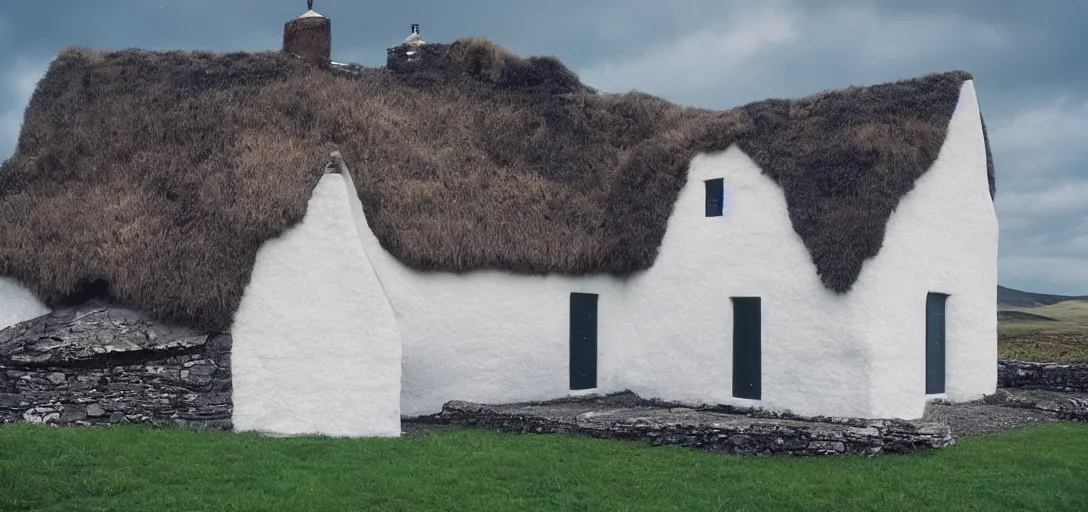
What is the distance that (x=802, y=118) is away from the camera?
16.0 m

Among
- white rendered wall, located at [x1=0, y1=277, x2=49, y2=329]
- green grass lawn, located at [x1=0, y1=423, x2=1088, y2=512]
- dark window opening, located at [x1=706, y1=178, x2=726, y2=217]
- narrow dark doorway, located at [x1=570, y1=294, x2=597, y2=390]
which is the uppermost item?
dark window opening, located at [x1=706, y1=178, x2=726, y2=217]

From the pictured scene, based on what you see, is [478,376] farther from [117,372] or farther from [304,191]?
[117,372]

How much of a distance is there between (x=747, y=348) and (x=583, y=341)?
Answer: 3.12 m

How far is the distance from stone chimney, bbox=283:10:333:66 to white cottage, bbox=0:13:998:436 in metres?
0.09

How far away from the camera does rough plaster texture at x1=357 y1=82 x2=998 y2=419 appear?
14523mm

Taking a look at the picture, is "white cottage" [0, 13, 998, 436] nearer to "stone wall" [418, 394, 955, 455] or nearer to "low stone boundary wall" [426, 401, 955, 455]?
"stone wall" [418, 394, 955, 455]

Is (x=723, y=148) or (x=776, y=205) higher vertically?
(x=723, y=148)

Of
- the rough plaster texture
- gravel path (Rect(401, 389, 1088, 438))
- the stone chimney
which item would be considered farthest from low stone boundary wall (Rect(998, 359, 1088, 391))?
the stone chimney

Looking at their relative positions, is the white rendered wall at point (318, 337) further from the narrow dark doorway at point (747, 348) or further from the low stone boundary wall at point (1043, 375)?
the low stone boundary wall at point (1043, 375)

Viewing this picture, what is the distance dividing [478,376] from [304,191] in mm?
4519

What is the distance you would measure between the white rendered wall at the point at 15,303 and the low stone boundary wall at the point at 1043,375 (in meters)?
18.2

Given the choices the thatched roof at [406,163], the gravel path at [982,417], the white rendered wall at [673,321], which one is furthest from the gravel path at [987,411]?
the thatched roof at [406,163]

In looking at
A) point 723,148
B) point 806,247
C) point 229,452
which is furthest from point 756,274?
point 229,452

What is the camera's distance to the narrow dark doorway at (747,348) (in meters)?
15.6
